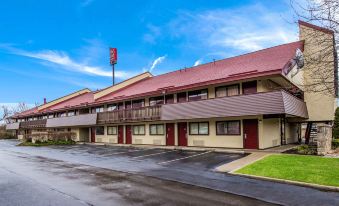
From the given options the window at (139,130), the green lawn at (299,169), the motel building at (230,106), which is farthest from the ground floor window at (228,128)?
the window at (139,130)

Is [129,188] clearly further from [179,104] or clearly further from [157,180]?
[179,104]

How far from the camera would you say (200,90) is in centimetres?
2695

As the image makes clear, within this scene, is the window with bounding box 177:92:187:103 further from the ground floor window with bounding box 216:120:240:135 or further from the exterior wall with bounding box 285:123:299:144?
the exterior wall with bounding box 285:123:299:144

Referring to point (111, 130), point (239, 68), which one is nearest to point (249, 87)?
point (239, 68)

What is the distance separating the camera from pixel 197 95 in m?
27.1

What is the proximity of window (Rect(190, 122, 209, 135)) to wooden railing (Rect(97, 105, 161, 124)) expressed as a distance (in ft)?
11.7

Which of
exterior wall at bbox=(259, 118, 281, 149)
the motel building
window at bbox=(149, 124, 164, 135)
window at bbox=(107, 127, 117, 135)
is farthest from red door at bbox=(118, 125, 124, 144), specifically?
exterior wall at bbox=(259, 118, 281, 149)

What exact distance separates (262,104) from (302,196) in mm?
11733

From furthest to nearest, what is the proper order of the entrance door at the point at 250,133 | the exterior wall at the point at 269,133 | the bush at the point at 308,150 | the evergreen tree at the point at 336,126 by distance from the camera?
the evergreen tree at the point at 336,126, the entrance door at the point at 250,133, the exterior wall at the point at 269,133, the bush at the point at 308,150

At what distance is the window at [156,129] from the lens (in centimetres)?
3095

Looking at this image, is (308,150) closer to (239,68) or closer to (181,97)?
(239,68)

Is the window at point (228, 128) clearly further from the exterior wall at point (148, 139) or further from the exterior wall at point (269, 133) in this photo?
the exterior wall at point (148, 139)

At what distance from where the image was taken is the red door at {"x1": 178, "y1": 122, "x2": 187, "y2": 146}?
2825 centimetres

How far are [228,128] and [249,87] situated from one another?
380 centimetres
